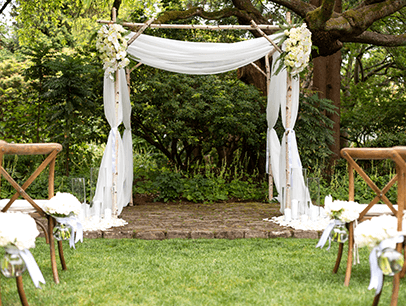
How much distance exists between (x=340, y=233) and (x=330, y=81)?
6.64 metres

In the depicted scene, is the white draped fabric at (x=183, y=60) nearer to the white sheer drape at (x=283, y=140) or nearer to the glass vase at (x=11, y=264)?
the white sheer drape at (x=283, y=140)

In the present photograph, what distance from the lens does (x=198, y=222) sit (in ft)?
17.5

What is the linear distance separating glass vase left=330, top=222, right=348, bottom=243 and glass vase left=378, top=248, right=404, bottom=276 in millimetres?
800

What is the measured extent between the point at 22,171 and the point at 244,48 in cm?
451

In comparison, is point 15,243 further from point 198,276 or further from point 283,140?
point 283,140

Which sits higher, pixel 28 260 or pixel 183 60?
pixel 183 60

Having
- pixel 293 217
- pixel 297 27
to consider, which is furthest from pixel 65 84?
pixel 293 217

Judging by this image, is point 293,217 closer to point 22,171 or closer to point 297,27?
point 297,27

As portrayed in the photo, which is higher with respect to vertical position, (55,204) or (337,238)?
(55,204)

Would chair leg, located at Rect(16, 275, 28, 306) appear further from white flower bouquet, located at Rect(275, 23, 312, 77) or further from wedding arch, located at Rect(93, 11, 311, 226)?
white flower bouquet, located at Rect(275, 23, 312, 77)

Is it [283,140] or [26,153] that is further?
[283,140]

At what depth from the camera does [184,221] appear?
5.40m

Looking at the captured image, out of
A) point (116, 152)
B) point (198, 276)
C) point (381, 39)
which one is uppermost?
point (381, 39)

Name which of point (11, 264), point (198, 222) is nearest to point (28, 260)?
point (11, 264)
